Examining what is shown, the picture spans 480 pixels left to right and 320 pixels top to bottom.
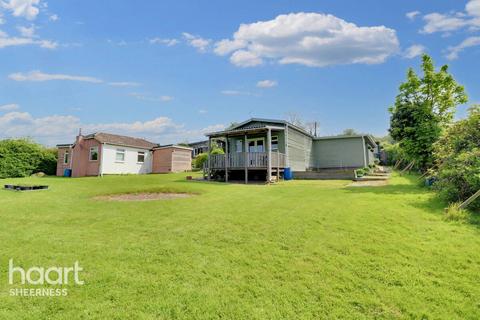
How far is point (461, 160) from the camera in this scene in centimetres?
782

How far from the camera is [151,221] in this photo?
607cm

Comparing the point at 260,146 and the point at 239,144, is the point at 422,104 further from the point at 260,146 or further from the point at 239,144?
the point at 239,144

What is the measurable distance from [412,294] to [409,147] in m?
12.3

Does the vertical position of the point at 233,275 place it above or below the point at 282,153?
below

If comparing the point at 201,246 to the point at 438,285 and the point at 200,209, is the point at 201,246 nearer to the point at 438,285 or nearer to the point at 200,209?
the point at 200,209

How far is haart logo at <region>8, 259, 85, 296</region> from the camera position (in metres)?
3.15

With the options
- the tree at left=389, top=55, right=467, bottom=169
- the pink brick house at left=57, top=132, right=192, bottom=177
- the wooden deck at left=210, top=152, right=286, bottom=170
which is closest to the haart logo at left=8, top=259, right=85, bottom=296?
the wooden deck at left=210, top=152, right=286, bottom=170

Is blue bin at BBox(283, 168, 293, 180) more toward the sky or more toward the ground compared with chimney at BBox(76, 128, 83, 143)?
more toward the ground

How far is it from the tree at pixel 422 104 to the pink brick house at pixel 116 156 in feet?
68.4

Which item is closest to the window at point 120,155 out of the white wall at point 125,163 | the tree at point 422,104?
the white wall at point 125,163

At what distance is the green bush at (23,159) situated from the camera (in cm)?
2253

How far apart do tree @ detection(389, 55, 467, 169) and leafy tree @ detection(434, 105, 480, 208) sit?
300 centimetres

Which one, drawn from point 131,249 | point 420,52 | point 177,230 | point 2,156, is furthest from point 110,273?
point 2,156

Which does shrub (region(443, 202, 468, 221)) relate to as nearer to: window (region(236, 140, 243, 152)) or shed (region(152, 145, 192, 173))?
window (region(236, 140, 243, 152))
